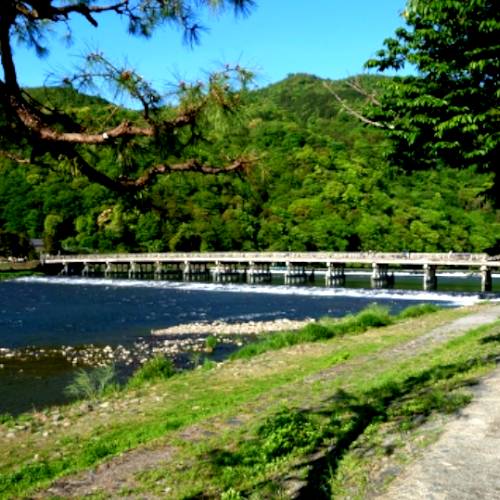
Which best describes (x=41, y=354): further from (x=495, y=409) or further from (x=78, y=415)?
(x=495, y=409)

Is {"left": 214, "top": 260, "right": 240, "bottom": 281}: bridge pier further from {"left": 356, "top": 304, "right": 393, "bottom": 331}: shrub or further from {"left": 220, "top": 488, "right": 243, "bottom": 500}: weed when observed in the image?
{"left": 220, "top": 488, "right": 243, "bottom": 500}: weed

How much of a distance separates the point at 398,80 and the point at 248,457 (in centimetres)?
596

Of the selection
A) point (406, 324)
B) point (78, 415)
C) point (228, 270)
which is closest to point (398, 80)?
point (78, 415)

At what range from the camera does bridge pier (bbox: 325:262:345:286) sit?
201 feet

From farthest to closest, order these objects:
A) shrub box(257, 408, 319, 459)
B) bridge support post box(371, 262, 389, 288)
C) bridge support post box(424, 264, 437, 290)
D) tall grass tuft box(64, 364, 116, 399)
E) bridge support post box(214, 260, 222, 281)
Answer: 1. bridge support post box(214, 260, 222, 281)
2. bridge support post box(371, 262, 389, 288)
3. bridge support post box(424, 264, 437, 290)
4. tall grass tuft box(64, 364, 116, 399)
5. shrub box(257, 408, 319, 459)

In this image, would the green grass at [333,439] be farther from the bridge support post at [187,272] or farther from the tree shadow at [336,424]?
the bridge support post at [187,272]

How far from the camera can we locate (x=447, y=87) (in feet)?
27.8

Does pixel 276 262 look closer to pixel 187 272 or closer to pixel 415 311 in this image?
pixel 187 272

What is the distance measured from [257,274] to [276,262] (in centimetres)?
279

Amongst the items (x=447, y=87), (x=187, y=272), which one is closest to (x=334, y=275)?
(x=187, y=272)

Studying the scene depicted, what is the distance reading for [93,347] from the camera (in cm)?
2384

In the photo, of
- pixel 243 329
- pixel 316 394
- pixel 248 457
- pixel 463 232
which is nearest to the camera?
pixel 248 457

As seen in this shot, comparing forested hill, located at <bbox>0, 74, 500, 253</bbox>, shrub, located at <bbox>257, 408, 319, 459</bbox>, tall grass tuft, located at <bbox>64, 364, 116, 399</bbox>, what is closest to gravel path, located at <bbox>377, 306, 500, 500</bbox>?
shrub, located at <bbox>257, 408, 319, 459</bbox>

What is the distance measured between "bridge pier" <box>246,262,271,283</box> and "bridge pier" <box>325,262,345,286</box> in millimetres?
8821
